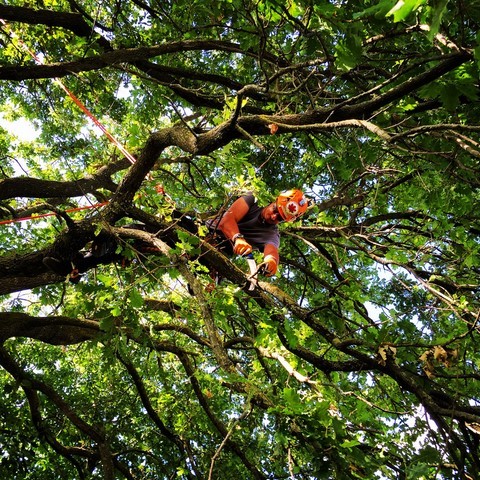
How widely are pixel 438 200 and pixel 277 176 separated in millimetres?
3800

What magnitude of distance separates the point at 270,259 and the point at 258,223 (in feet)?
2.13

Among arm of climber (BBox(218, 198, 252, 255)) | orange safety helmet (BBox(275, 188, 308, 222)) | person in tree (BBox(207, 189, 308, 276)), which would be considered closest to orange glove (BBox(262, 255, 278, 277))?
person in tree (BBox(207, 189, 308, 276))

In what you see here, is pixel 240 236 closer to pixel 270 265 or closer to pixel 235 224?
pixel 235 224

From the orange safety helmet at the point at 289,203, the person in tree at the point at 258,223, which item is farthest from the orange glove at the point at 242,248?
the orange safety helmet at the point at 289,203

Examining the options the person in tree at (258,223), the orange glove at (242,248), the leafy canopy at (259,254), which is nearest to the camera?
the leafy canopy at (259,254)

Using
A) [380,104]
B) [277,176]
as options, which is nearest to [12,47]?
→ [277,176]

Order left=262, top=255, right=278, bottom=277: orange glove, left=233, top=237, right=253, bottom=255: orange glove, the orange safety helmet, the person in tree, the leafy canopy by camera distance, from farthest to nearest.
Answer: the orange safety helmet
left=262, top=255, right=278, bottom=277: orange glove
the person in tree
left=233, top=237, right=253, bottom=255: orange glove
the leafy canopy

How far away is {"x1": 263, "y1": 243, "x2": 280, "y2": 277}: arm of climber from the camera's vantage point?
4.00m

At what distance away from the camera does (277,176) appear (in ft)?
24.8

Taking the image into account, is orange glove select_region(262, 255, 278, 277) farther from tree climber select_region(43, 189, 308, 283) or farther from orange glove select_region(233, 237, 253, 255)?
orange glove select_region(233, 237, 253, 255)

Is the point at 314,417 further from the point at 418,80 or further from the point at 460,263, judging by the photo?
the point at 460,263

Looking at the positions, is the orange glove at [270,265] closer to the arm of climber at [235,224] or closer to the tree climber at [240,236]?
the tree climber at [240,236]

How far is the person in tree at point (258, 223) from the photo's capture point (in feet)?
12.6

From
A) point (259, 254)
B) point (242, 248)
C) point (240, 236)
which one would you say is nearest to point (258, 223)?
point (259, 254)
